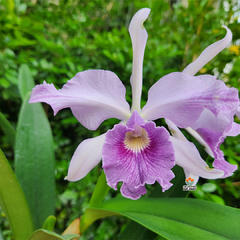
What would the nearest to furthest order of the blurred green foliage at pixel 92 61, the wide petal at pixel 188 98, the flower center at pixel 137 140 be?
the wide petal at pixel 188 98 < the flower center at pixel 137 140 < the blurred green foliage at pixel 92 61

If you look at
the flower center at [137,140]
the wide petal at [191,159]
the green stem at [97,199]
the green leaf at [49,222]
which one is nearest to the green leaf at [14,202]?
the green leaf at [49,222]

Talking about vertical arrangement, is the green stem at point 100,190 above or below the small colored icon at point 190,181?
below

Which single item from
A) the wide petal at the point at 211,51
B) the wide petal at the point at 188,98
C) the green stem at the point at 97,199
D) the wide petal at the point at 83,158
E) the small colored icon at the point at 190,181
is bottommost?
the green stem at the point at 97,199

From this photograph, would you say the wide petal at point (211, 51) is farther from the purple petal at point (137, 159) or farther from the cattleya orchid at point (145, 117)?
the purple petal at point (137, 159)

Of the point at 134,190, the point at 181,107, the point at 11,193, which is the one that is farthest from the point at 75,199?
the point at 181,107

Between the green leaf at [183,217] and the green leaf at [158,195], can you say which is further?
the green leaf at [158,195]

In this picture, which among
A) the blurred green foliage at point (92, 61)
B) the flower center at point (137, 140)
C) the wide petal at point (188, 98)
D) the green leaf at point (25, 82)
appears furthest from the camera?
the blurred green foliage at point (92, 61)

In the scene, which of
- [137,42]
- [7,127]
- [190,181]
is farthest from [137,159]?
[7,127]

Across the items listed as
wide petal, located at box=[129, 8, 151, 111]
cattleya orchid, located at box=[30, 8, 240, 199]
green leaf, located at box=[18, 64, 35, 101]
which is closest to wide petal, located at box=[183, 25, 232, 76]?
cattleya orchid, located at box=[30, 8, 240, 199]

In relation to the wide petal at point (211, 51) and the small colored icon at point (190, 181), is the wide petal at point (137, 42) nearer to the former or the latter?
the wide petal at point (211, 51)

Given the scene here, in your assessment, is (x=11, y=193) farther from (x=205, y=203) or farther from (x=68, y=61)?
(x=68, y=61)
